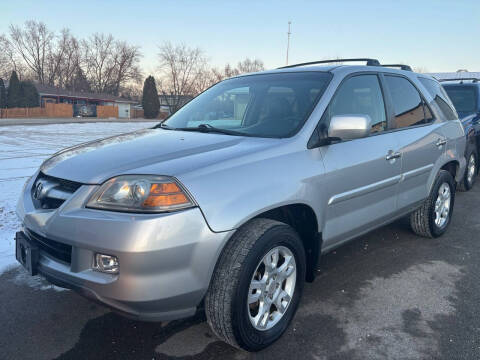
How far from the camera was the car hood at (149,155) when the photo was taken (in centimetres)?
216

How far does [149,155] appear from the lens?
237 cm

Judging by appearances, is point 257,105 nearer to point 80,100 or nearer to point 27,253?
point 27,253

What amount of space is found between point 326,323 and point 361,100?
69.1 inches

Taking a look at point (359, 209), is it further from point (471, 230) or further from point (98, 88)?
point (98, 88)

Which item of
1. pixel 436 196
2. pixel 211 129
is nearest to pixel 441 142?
pixel 436 196

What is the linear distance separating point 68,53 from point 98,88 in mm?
7354

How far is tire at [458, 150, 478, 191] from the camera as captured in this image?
705 cm

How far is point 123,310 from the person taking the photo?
6.59 feet

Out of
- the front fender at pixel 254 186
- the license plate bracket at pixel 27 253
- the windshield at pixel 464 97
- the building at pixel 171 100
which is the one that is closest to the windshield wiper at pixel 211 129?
the front fender at pixel 254 186

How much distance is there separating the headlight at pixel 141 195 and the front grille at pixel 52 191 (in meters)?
0.23

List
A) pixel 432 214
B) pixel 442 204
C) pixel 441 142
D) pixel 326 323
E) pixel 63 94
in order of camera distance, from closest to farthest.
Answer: pixel 326 323, pixel 441 142, pixel 432 214, pixel 442 204, pixel 63 94

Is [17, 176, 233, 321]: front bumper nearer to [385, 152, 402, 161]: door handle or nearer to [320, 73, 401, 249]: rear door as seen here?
[320, 73, 401, 249]: rear door

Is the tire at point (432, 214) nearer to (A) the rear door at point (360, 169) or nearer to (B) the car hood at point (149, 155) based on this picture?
(A) the rear door at point (360, 169)

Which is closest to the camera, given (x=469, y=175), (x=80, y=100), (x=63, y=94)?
(x=469, y=175)
